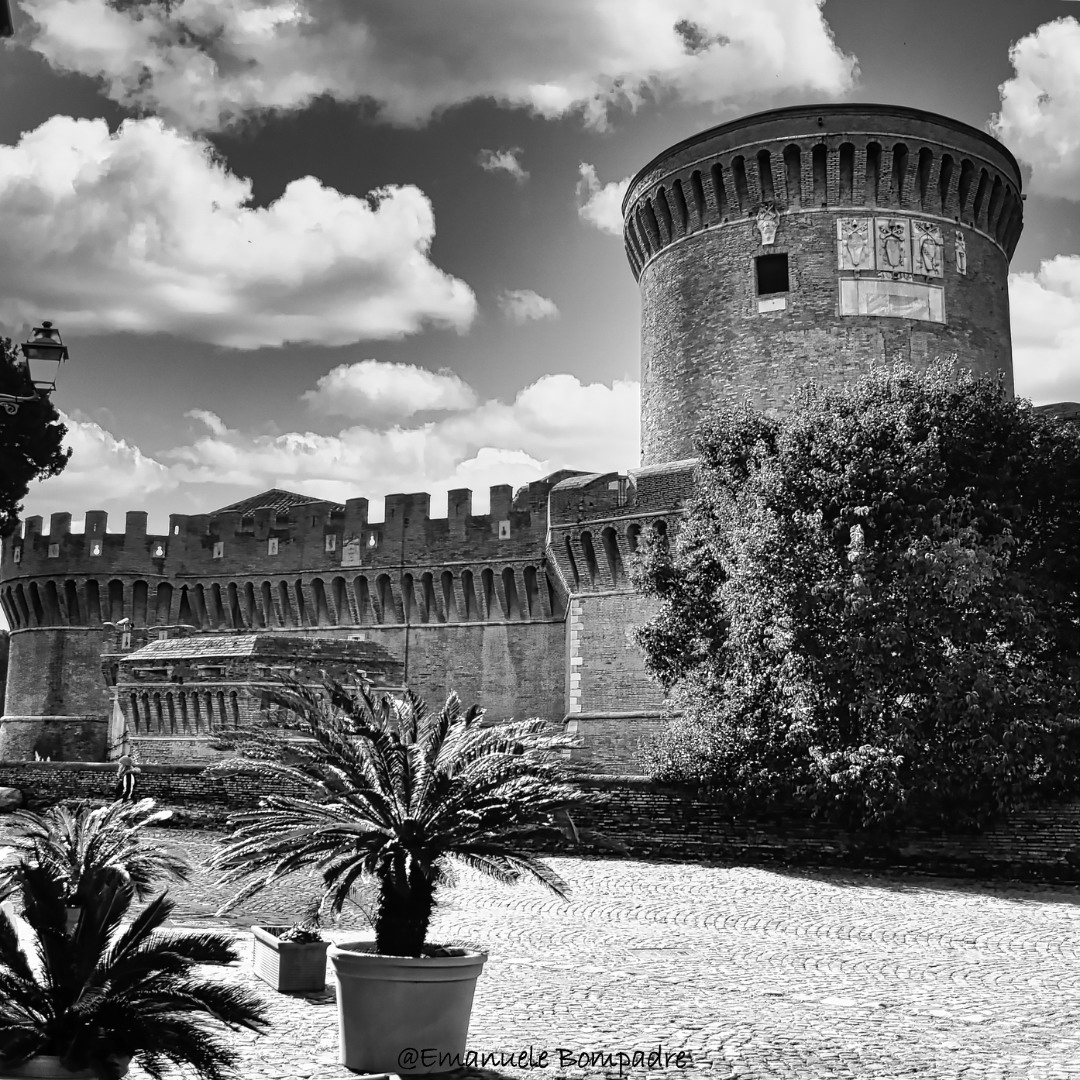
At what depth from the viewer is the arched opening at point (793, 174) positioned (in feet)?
83.1

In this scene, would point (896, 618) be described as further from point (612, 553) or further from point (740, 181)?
point (740, 181)

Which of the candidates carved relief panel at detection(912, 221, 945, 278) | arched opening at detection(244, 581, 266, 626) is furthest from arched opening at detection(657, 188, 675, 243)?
arched opening at detection(244, 581, 266, 626)

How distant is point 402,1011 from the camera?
535cm

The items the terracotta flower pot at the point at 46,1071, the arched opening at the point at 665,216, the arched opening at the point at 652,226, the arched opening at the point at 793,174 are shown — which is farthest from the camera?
the arched opening at the point at 652,226

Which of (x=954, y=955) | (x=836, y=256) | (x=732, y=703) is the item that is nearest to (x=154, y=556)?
(x=836, y=256)

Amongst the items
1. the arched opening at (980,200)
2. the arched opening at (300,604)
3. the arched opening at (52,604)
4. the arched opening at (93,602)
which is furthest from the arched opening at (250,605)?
the arched opening at (980,200)

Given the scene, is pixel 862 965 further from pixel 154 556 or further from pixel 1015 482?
pixel 154 556

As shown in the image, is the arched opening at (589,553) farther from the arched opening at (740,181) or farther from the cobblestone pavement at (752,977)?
the cobblestone pavement at (752,977)

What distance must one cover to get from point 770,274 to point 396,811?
2167cm

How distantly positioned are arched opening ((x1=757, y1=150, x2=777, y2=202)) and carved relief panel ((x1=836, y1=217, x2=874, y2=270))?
152 centimetres

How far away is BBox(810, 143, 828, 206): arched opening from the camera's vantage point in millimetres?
25266

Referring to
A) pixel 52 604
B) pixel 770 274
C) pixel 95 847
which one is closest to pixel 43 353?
pixel 95 847

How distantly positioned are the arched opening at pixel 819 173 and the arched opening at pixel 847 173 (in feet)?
1.01

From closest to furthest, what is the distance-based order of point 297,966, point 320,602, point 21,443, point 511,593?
point 297,966
point 21,443
point 511,593
point 320,602
